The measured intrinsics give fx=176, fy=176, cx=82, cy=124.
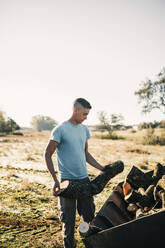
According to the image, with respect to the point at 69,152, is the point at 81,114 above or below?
above

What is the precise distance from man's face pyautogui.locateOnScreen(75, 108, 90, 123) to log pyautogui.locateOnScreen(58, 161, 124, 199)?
2.71 feet

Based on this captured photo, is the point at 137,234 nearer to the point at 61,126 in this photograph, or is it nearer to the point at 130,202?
the point at 130,202

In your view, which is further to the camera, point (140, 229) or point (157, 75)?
point (157, 75)

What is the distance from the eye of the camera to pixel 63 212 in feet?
7.92

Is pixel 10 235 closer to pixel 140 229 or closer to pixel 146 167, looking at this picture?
pixel 140 229

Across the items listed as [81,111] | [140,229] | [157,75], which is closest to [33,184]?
[81,111]

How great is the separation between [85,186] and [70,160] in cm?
42

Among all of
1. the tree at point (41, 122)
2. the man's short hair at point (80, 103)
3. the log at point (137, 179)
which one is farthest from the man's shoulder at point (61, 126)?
the tree at point (41, 122)

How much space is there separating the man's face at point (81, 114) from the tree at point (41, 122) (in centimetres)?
11832

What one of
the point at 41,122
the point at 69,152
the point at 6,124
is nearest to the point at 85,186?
the point at 69,152

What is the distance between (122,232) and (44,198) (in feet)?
13.0

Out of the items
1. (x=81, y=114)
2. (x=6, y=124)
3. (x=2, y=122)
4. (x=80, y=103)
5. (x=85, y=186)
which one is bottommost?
(x=85, y=186)

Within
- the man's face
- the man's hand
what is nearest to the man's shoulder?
the man's face

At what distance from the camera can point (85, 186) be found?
243 centimetres
